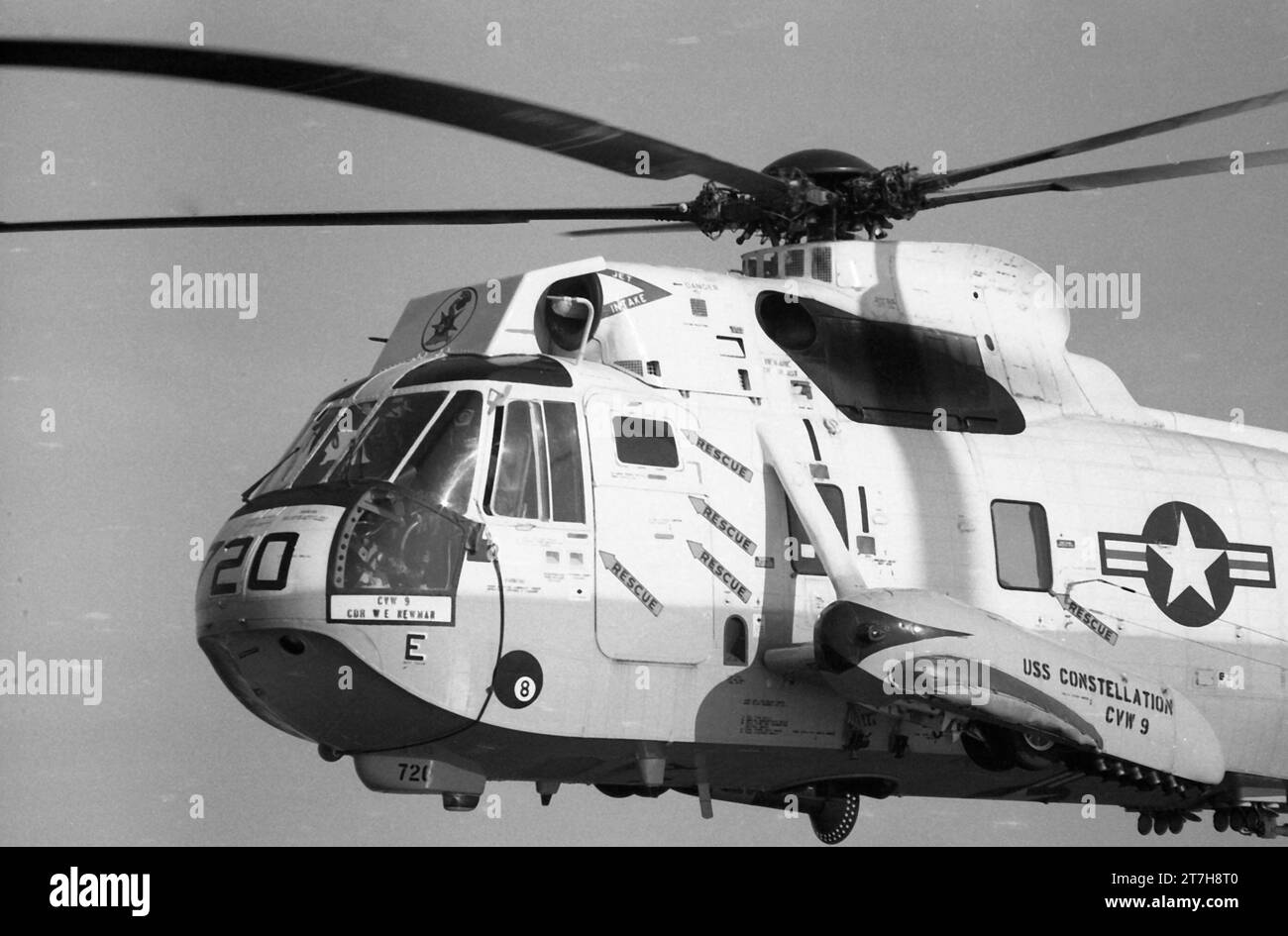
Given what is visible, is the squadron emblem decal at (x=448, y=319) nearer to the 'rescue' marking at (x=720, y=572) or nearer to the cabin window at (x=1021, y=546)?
the 'rescue' marking at (x=720, y=572)

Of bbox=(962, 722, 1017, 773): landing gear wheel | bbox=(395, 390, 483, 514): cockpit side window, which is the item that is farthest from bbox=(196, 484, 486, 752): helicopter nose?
bbox=(962, 722, 1017, 773): landing gear wheel

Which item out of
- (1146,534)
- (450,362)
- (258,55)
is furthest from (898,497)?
(258,55)

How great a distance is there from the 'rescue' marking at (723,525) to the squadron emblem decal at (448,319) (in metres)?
2.02

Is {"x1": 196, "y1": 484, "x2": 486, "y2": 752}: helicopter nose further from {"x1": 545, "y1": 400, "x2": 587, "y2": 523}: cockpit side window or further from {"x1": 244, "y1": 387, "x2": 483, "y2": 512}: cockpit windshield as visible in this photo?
{"x1": 545, "y1": 400, "x2": 587, "y2": 523}: cockpit side window

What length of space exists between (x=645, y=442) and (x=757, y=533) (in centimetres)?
93

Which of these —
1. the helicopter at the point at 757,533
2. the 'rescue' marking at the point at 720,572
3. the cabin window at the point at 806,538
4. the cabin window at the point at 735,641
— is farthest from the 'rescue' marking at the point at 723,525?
the cabin window at the point at 735,641

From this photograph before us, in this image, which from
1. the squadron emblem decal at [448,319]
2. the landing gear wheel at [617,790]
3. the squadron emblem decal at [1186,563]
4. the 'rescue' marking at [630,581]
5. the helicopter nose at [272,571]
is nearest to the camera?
the helicopter nose at [272,571]

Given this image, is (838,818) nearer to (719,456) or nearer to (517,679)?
(719,456)

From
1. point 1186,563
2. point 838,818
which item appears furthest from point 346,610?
point 1186,563

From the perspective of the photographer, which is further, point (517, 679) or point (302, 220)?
point (302, 220)

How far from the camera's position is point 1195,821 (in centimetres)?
1419

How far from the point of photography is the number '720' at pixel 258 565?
1041cm

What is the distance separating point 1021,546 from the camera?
12680mm

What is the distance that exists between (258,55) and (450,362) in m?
2.37
